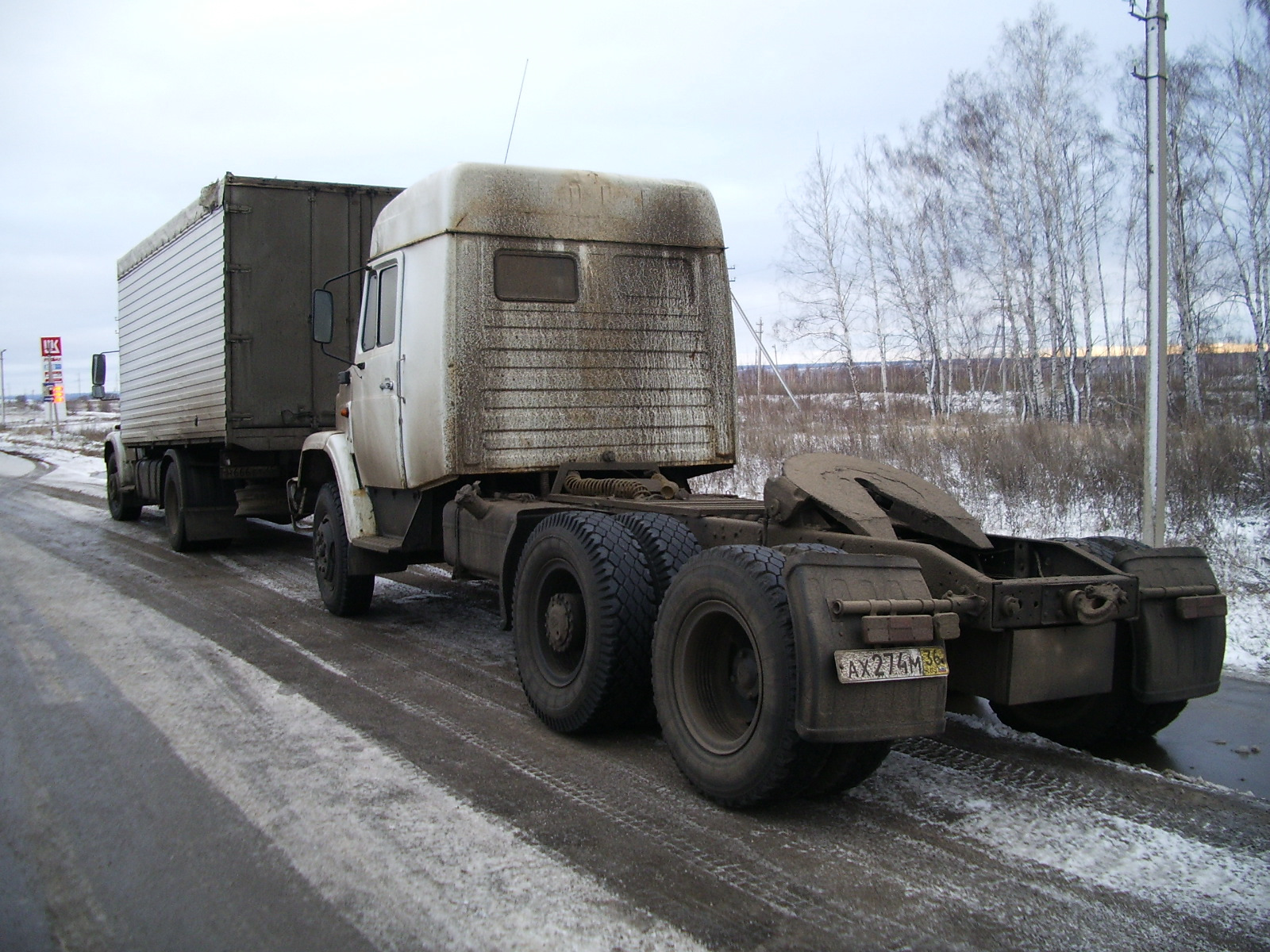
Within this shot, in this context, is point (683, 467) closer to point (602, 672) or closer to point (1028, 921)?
point (602, 672)

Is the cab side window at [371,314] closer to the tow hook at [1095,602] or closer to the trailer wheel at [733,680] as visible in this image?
the trailer wheel at [733,680]

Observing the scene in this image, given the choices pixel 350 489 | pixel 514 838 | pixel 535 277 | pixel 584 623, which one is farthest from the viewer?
pixel 350 489

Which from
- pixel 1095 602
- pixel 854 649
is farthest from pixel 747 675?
pixel 1095 602

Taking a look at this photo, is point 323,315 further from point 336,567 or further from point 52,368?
point 52,368

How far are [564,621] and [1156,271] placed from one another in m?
5.93

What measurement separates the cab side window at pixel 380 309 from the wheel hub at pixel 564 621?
2.70 metres

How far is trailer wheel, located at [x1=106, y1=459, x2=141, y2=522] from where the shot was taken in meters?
15.1

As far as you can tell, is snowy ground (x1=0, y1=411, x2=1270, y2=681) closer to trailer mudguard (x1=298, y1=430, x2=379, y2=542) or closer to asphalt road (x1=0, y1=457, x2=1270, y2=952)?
asphalt road (x1=0, y1=457, x2=1270, y2=952)

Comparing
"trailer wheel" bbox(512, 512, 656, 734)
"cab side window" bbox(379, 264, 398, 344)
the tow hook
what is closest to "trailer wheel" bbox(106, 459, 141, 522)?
"cab side window" bbox(379, 264, 398, 344)

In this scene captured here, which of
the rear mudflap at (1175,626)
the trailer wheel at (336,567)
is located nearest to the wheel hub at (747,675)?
the rear mudflap at (1175,626)

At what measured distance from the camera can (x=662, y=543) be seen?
4.75 metres

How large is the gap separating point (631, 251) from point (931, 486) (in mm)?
2692

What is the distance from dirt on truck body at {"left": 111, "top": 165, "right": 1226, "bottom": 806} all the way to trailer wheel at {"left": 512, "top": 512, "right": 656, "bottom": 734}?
0.04ft

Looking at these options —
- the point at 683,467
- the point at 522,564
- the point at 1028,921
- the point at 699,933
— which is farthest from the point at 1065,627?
the point at 683,467
